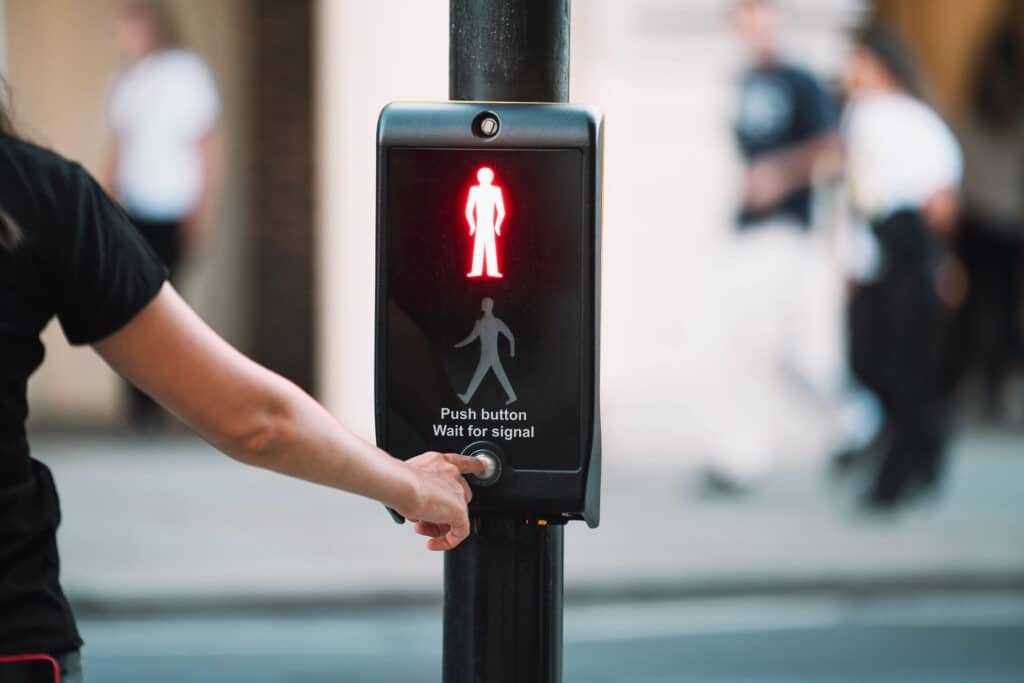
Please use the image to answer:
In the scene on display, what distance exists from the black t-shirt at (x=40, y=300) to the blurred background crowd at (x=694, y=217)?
497 cm

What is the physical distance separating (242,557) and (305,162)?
13.7 ft

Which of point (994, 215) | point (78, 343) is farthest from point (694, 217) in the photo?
point (78, 343)

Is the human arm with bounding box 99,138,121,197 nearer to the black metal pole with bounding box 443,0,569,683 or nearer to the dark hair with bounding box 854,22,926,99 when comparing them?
the dark hair with bounding box 854,22,926,99

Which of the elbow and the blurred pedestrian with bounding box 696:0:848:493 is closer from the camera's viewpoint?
the elbow

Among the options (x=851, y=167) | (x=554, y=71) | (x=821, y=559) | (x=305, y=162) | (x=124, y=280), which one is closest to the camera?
(x=124, y=280)

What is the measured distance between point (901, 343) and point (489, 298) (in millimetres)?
6024

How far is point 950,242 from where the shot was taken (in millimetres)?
11570

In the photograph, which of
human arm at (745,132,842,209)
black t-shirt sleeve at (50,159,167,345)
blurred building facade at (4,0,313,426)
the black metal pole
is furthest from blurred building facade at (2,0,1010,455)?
black t-shirt sleeve at (50,159,167,345)

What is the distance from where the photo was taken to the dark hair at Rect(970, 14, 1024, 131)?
12.0m

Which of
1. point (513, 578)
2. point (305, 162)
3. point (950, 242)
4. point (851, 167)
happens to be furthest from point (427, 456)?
point (950, 242)

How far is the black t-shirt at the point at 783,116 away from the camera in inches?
330

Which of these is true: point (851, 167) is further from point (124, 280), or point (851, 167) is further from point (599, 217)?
point (124, 280)

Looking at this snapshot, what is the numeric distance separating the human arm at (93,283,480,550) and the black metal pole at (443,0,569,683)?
23cm

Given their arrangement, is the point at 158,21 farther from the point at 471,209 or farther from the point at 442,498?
the point at 442,498
